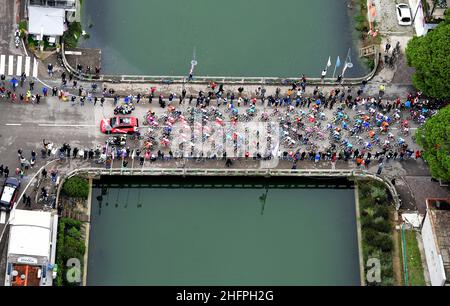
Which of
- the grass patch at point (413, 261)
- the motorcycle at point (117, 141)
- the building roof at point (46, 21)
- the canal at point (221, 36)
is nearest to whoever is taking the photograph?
the grass patch at point (413, 261)

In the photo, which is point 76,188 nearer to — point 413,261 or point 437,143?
point 413,261

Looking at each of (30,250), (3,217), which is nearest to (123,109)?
(3,217)

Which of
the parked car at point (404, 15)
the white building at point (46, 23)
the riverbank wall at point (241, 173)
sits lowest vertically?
the riverbank wall at point (241, 173)

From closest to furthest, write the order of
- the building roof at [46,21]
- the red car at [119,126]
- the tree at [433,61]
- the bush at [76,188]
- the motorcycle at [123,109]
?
the bush at [76,188] < the red car at [119,126] < the tree at [433,61] < the motorcycle at [123,109] < the building roof at [46,21]

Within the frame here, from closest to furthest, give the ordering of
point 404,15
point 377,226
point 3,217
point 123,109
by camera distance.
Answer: point 3,217 < point 377,226 < point 123,109 < point 404,15

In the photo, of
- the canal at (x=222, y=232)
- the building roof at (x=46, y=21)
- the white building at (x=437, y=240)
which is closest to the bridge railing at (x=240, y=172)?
the canal at (x=222, y=232)

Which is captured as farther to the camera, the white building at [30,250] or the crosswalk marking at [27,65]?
the crosswalk marking at [27,65]

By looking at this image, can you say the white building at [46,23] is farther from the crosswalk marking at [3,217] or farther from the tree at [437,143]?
the tree at [437,143]

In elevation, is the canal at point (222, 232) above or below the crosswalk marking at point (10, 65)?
below
